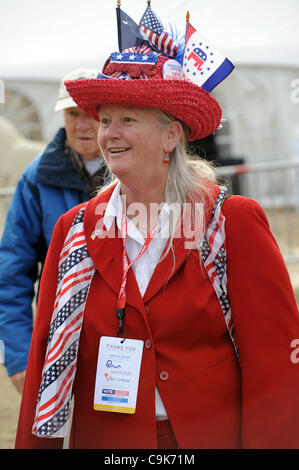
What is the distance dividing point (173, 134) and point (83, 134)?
2.94 feet

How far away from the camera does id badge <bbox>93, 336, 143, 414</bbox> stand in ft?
5.84

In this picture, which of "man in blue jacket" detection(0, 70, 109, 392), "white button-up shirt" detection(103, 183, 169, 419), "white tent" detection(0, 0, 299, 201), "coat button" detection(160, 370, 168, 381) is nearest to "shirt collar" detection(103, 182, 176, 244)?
"white button-up shirt" detection(103, 183, 169, 419)

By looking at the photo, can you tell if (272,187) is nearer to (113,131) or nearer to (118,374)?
(113,131)

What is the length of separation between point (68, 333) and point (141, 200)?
48cm

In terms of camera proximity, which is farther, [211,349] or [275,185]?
[275,185]

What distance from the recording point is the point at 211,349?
181 cm

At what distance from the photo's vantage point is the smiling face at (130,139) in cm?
184

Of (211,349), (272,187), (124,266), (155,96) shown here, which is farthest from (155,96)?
(272,187)

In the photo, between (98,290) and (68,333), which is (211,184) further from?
(68,333)

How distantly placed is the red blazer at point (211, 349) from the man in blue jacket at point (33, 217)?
0.85 metres

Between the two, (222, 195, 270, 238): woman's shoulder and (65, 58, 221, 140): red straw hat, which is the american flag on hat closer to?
(65, 58, 221, 140): red straw hat

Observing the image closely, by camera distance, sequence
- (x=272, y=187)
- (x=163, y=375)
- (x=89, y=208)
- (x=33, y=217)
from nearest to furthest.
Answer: (x=163, y=375) < (x=89, y=208) < (x=33, y=217) < (x=272, y=187)
